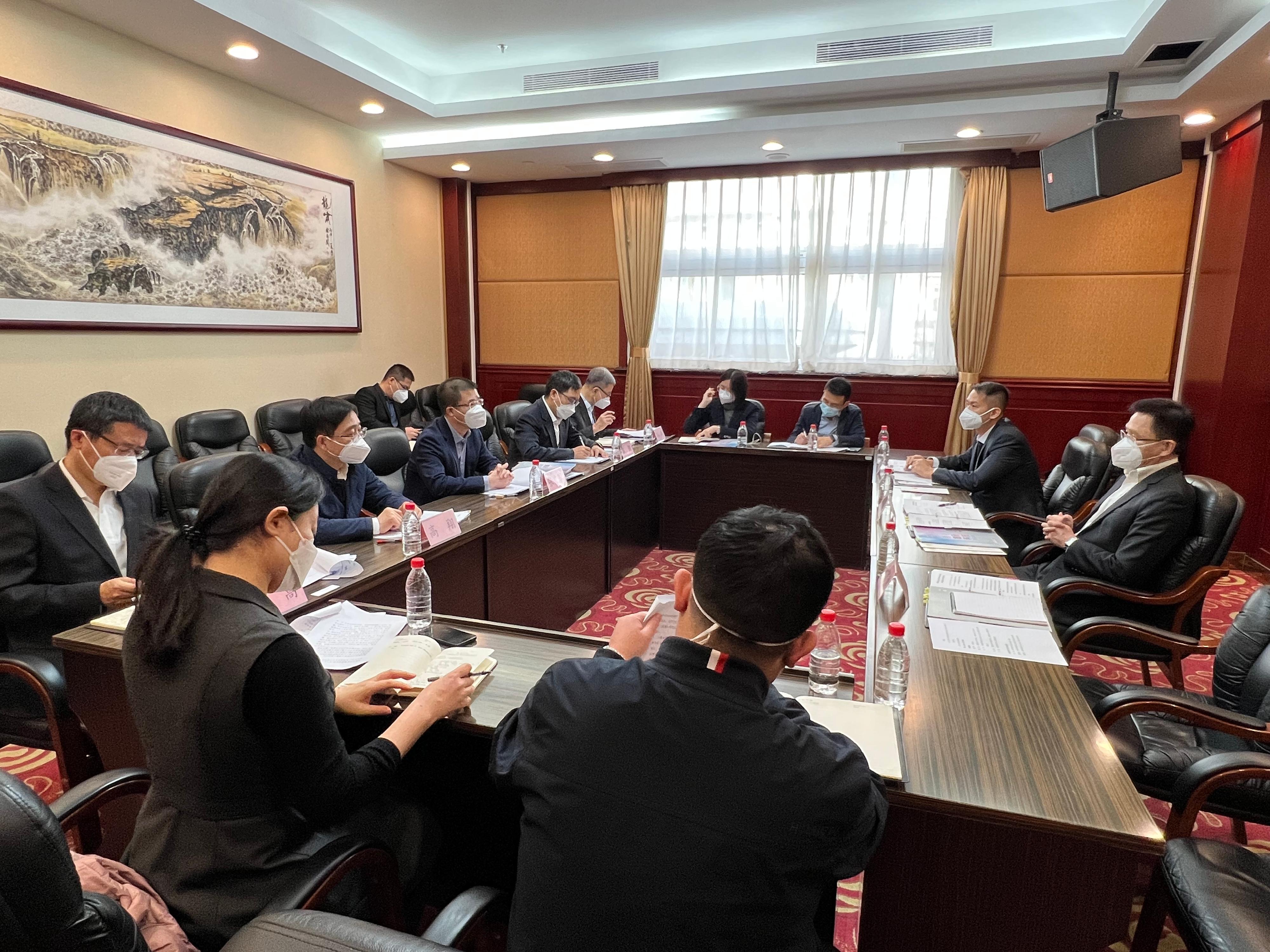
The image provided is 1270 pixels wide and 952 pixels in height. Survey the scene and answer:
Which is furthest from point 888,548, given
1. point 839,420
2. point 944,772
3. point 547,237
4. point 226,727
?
point 547,237

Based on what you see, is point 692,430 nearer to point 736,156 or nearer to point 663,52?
point 736,156

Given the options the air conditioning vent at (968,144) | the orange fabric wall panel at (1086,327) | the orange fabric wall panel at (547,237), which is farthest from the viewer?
the orange fabric wall panel at (547,237)

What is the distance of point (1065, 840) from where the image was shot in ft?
3.57

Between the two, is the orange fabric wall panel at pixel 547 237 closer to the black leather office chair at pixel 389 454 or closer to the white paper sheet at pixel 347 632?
the black leather office chair at pixel 389 454

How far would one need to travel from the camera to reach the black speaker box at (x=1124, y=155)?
346 cm

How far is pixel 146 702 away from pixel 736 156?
18.5 feet

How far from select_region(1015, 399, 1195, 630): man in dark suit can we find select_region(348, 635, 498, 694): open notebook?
205 centimetres

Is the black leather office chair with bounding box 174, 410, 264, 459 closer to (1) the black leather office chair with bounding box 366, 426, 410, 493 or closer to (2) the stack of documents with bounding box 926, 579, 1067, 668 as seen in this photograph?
(1) the black leather office chair with bounding box 366, 426, 410, 493

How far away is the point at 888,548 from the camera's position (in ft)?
7.77

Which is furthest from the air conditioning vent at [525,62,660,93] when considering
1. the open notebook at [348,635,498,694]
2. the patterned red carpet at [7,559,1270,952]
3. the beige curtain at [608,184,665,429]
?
the open notebook at [348,635,498,694]

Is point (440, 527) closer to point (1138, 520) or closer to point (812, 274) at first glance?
point (1138, 520)

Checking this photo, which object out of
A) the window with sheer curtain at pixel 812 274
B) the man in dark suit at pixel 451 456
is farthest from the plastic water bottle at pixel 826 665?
the window with sheer curtain at pixel 812 274

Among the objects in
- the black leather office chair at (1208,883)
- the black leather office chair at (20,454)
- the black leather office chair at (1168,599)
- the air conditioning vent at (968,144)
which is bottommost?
the black leather office chair at (1208,883)

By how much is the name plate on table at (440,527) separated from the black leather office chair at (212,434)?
238cm
